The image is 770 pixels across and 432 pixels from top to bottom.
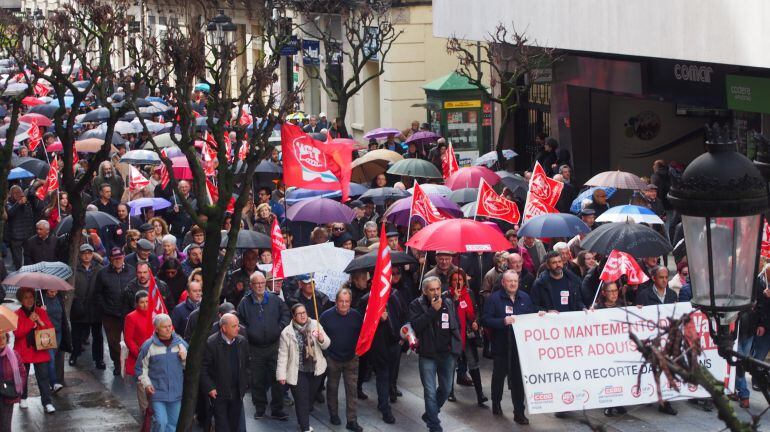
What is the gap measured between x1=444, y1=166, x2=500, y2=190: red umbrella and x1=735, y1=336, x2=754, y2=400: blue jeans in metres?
7.61

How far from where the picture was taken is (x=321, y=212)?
17.9 metres

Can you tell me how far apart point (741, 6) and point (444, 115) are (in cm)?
1128

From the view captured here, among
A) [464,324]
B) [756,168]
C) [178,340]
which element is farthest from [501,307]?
[756,168]

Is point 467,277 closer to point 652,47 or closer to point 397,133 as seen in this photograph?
point 652,47

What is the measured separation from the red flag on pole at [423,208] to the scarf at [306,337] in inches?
146

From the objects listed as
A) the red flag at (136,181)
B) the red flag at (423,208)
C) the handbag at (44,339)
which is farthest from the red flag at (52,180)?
the handbag at (44,339)

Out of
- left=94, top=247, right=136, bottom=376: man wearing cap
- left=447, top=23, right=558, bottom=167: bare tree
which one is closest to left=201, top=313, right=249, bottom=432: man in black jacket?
left=94, top=247, right=136, bottom=376: man wearing cap

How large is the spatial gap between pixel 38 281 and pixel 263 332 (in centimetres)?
253

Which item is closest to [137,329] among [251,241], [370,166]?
[251,241]

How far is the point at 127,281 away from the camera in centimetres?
1538

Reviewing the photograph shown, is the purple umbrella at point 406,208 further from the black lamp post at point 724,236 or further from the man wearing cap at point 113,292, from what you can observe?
the black lamp post at point 724,236

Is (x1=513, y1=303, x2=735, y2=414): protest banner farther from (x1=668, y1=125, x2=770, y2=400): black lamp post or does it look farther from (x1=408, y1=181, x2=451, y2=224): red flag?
(x1=668, y1=125, x2=770, y2=400): black lamp post

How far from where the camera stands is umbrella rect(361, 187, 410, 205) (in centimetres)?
1980

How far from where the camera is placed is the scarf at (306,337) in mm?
12859
